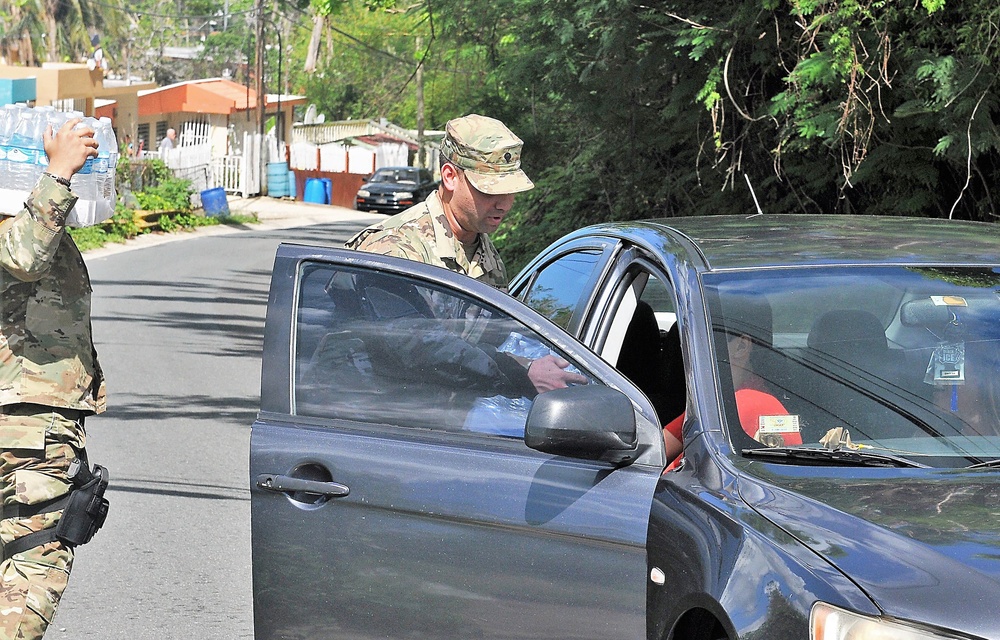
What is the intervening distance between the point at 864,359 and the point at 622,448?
83 centimetres

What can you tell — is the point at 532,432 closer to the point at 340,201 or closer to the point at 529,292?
the point at 529,292

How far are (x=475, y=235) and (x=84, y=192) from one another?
129 cm

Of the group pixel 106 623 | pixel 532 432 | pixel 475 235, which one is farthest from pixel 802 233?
pixel 106 623

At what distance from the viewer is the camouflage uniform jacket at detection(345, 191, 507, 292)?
13.5 feet

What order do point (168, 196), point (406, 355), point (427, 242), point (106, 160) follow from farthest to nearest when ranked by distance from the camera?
point (168, 196) < point (427, 242) < point (106, 160) < point (406, 355)

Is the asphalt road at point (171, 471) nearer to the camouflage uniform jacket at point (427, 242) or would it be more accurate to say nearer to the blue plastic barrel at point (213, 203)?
the camouflage uniform jacket at point (427, 242)

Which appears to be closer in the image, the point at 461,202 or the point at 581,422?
the point at 581,422

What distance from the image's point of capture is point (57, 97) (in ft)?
118

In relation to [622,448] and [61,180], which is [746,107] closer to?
[61,180]

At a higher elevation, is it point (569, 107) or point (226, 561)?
point (569, 107)

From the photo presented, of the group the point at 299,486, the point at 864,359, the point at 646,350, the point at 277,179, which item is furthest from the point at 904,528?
the point at 277,179

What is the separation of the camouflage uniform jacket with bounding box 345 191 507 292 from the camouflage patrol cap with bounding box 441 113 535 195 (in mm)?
193

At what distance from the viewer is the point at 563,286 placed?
176 inches

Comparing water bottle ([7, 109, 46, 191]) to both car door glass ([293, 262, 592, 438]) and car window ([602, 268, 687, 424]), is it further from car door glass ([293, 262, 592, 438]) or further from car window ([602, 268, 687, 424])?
car window ([602, 268, 687, 424])
